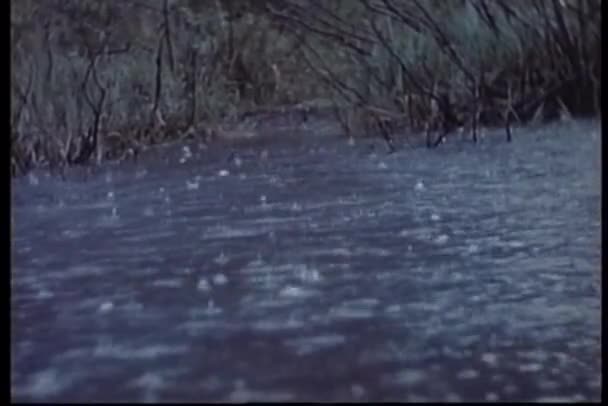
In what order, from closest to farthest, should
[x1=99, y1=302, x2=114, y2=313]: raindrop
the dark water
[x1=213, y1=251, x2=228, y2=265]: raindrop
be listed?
1. the dark water
2. [x1=99, y1=302, x2=114, y2=313]: raindrop
3. [x1=213, y1=251, x2=228, y2=265]: raindrop

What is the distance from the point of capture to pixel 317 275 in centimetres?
95

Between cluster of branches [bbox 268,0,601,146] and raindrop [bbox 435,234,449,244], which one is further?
cluster of branches [bbox 268,0,601,146]

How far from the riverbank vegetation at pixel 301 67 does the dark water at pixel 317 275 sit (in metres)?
0.04

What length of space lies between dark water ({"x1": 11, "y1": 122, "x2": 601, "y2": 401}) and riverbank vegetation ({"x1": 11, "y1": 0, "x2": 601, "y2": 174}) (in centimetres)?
4

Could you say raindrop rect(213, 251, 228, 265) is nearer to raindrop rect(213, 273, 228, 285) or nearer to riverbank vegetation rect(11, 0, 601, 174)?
raindrop rect(213, 273, 228, 285)

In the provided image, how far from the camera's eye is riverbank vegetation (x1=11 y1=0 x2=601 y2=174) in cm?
116

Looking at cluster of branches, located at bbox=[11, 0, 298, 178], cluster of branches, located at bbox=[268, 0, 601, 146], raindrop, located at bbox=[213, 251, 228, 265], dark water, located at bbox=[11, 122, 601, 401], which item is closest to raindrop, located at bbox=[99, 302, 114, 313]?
dark water, located at bbox=[11, 122, 601, 401]

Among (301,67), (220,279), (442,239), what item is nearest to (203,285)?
(220,279)

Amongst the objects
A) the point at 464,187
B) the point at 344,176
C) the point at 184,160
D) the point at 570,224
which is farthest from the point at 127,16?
the point at 570,224

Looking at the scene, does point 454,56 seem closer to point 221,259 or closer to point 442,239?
point 442,239

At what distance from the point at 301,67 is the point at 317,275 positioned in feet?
1.09
